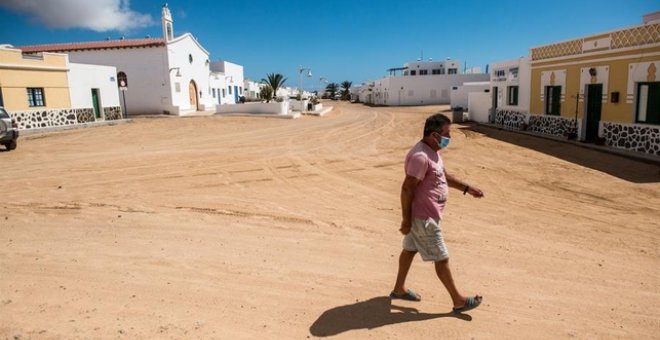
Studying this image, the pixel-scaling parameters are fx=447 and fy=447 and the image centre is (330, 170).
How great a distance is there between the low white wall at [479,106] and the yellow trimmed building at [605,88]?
574 cm

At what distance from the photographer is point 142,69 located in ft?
109

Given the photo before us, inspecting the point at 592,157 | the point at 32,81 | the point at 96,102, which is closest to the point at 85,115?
the point at 96,102

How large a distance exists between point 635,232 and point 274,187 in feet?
20.8

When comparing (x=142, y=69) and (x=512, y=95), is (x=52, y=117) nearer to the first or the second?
(x=142, y=69)

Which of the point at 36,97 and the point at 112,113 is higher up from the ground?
the point at 36,97

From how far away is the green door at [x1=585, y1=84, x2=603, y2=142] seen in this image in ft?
51.0

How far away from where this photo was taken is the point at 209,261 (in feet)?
17.0

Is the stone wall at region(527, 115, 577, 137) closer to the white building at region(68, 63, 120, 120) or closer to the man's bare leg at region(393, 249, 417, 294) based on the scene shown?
the man's bare leg at region(393, 249, 417, 294)

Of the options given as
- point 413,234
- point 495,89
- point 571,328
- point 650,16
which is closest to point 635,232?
point 571,328

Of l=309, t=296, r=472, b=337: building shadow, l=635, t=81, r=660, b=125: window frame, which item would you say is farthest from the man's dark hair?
l=635, t=81, r=660, b=125: window frame

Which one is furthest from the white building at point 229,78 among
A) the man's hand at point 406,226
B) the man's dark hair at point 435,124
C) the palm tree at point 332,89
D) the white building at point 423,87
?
the palm tree at point 332,89

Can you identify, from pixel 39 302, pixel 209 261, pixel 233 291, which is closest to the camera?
pixel 39 302

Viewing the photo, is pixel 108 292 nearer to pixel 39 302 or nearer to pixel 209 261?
pixel 39 302

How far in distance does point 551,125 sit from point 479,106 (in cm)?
791
